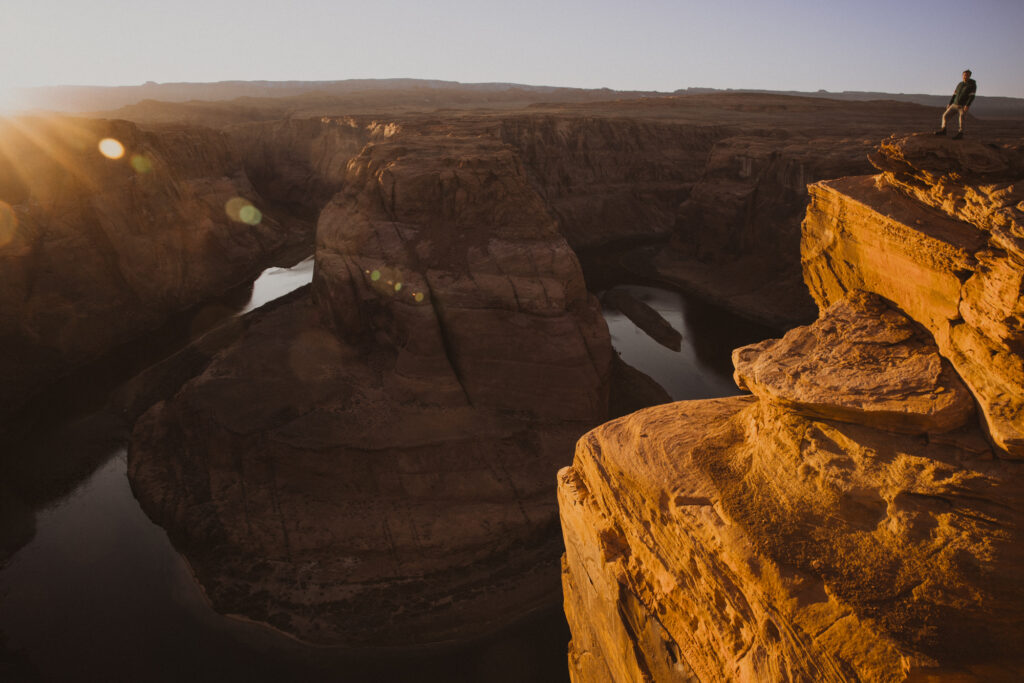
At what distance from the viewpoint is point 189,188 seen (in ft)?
122

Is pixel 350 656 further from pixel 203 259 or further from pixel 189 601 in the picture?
pixel 203 259

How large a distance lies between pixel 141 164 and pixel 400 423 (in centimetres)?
2716

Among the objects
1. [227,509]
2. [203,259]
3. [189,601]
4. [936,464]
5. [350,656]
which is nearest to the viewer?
[936,464]

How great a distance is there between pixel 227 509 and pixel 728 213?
35955 millimetres

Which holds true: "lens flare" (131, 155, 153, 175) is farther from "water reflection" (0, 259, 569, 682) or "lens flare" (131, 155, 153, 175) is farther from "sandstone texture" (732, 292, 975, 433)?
"sandstone texture" (732, 292, 975, 433)

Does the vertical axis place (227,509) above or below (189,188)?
below

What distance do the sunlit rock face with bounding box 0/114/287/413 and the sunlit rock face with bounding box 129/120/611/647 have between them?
1010 cm

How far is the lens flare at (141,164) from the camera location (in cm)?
3145

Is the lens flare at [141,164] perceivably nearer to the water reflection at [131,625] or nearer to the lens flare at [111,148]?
the lens flare at [111,148]

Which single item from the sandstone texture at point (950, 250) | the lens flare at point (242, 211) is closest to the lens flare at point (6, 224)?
the lens flare at point (242, 211)

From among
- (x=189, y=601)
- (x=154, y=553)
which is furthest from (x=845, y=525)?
(x=154, y=553)

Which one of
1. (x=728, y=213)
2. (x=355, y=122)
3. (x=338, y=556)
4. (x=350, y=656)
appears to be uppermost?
(x=355, y=122)

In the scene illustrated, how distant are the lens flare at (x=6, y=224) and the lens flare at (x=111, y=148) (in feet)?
21.5

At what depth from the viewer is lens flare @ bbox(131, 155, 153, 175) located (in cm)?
3145
